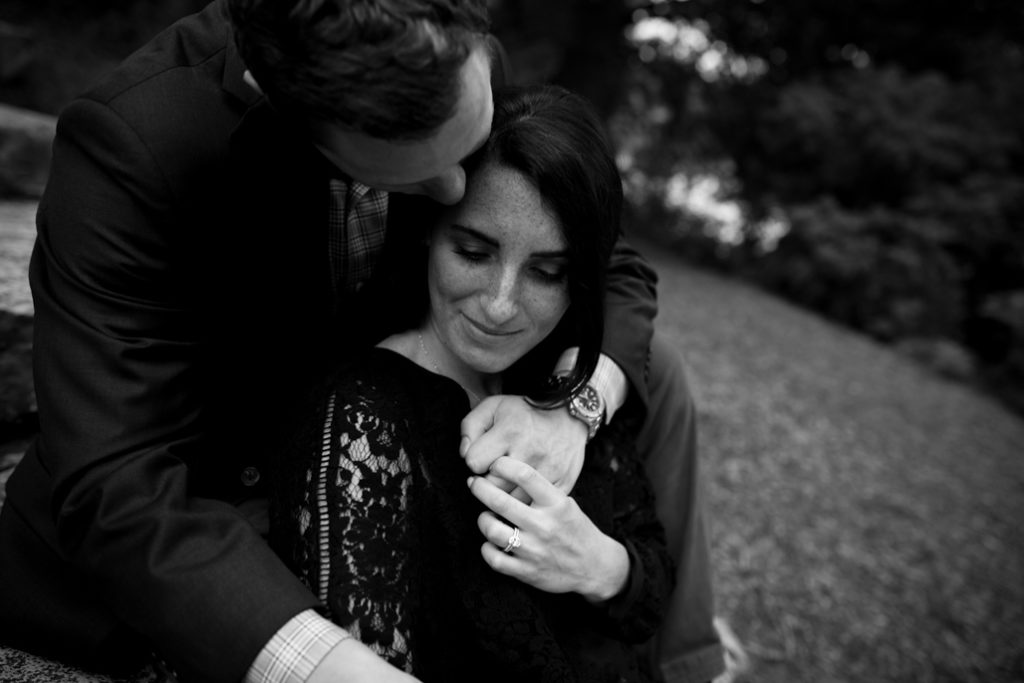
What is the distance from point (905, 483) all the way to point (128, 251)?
595cm

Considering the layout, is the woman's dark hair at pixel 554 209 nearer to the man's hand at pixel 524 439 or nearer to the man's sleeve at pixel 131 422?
the man's hand at pixel 524 439

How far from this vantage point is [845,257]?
1015cm

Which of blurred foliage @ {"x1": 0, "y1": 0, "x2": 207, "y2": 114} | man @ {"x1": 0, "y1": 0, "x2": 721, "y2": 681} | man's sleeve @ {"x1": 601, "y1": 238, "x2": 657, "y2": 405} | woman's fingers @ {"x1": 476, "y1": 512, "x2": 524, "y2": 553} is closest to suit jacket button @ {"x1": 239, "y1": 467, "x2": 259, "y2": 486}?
man @ {"x1": 0, "y1": 0, "x2": 721, "y2": 681}

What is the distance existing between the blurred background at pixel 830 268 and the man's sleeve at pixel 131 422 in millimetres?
2729

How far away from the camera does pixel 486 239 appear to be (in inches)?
66.1

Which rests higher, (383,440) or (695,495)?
(383,440)

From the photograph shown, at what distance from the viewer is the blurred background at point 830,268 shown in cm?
450

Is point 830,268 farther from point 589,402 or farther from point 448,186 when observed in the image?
point 448,186

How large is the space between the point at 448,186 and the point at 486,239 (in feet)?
0.54

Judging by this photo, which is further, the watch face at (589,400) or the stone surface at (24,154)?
the stone surface at (24,154)

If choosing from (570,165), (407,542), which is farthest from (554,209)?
(407,542)

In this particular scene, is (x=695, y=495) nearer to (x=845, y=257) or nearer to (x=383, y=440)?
(x=383, y=440)

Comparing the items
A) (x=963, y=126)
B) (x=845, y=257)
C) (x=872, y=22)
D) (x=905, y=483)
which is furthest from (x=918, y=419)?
(x=872, y=22)

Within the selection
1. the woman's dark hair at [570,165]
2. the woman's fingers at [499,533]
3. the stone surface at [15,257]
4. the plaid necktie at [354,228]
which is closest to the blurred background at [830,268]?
the stone surface at [15,257]
